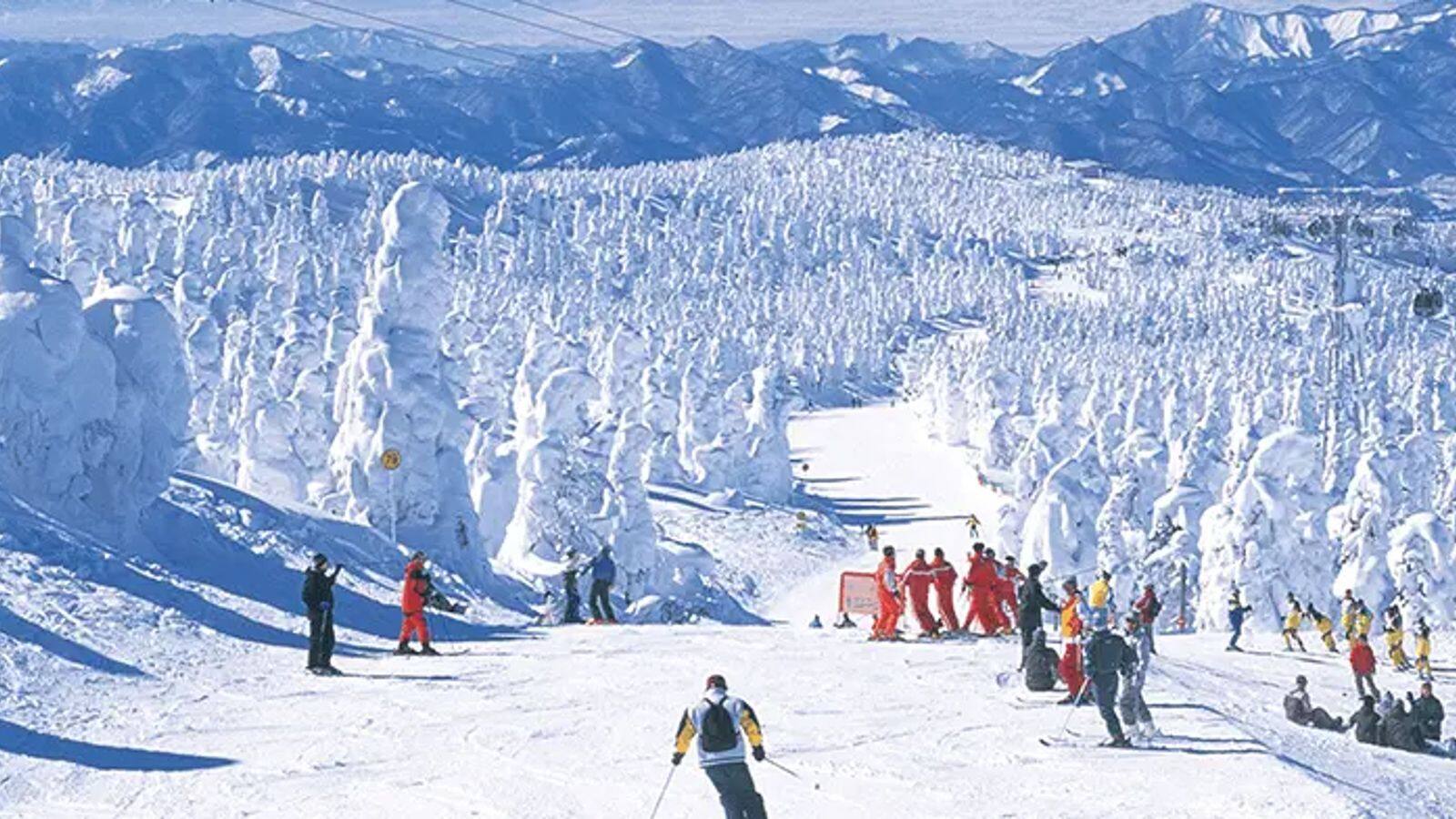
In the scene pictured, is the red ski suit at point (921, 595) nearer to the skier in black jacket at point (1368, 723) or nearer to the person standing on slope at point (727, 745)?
the skier in black jacket at point (1368, 723)

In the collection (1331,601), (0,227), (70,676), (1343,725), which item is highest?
(0,227)

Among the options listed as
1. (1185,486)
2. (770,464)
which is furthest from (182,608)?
(770,464)

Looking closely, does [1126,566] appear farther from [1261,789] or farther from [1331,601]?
[1261,789]

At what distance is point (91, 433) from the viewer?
27156mm

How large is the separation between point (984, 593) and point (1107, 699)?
814 cm

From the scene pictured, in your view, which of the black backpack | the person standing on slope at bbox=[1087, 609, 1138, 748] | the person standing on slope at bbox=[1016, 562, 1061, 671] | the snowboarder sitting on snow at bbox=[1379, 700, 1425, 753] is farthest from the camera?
the snowboarder sitting on snow at bbox=[1379, 700, 1425, 753]

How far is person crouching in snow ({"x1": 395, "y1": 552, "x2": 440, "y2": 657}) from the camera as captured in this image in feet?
74.2

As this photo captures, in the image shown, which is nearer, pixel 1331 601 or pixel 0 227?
pixel 0 227

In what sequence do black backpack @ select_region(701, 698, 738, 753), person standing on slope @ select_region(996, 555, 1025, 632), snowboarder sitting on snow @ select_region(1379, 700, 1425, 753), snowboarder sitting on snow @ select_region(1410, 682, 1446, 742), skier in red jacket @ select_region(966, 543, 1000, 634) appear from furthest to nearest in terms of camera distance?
person standing on slope @ select_region(996, 555, 1025, 632)
skier in red jacket @ select_region(966, 543, 1000, 634)
snowboarder sitting on snow @ select_region(1410, 682, 1446, 742)
snowboarder sitting on snow @ select_region(1379, 700, 1425, 753)
black backpack @ select_region(701, 698, 738, 753)

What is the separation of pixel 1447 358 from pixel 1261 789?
177399mm

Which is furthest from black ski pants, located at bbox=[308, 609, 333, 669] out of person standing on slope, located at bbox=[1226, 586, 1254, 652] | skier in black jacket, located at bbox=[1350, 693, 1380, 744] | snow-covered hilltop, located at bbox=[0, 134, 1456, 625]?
person standing on slope, located at bbox=[1226, 586, 1254, 652]

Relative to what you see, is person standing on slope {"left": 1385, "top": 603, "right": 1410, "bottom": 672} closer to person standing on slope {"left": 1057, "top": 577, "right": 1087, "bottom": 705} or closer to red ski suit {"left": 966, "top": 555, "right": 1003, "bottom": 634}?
red ski suit {"left": 966, "top": 555, "right": 1003, "bottom": 634}

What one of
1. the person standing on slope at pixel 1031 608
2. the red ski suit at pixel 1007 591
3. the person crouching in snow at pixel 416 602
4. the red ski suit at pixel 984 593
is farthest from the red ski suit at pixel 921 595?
the person crouching in snow at pixel 416 602

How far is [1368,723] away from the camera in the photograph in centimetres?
2412
